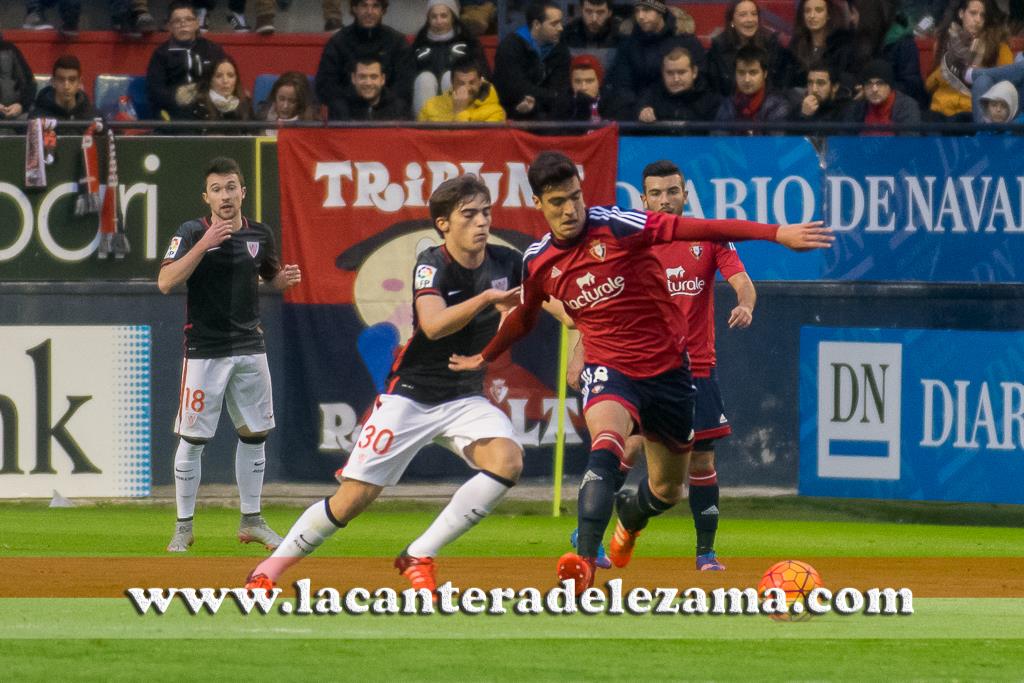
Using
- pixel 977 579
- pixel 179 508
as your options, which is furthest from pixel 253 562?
pixel 977 579

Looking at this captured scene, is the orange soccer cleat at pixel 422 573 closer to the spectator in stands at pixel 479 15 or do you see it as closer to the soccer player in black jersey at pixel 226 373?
the soccer player in black jersey at pixel 226 373

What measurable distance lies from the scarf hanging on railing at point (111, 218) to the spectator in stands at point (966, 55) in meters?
7.09

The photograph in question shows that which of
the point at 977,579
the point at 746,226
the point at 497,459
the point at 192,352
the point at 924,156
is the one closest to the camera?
the point at 746,226

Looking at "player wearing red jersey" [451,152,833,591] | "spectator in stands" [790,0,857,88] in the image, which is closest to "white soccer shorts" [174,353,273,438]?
"player wearing red jersey" [451,152,833,591]

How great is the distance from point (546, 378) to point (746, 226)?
6.42 metres

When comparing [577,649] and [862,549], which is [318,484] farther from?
[577,649]

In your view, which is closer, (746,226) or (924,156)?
(746,226)

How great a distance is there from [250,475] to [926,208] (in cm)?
583

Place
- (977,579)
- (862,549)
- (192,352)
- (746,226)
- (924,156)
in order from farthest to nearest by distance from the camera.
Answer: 1. (924,156)
2. (862,549)
3. (192,352)
4. (977,579)
5. (746,226)

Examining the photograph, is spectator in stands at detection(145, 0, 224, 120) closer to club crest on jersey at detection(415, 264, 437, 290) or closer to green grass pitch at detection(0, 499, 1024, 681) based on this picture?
club crest on jersey at detection(415, 264, 437, 290)

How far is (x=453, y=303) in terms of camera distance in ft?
27.6

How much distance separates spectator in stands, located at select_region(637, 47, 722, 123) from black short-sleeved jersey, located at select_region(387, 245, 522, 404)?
634 cm

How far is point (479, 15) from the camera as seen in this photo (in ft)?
56.5

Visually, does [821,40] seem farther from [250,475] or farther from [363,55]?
[250,475]
